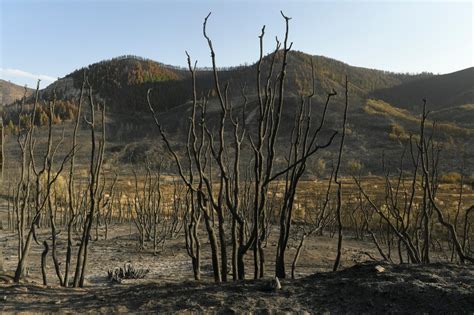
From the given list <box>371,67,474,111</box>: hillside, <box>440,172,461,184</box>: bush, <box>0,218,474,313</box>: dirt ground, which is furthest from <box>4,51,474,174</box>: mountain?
<box>0,218,474,313</box>: dirt ground

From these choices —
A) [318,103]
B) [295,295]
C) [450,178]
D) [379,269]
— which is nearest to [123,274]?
[295,295]

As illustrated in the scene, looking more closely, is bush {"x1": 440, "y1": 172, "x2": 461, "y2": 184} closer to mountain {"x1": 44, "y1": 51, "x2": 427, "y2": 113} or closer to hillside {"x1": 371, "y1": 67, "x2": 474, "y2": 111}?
mountain {"x1": 44, "y1": 51, "x2": 427, "y2": 113}

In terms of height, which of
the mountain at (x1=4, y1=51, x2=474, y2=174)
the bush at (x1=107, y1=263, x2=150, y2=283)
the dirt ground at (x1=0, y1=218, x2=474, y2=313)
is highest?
the mountain at (x1=4, y1=51, x2=474, y2=174)

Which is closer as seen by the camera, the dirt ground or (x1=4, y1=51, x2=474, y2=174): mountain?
the dirt ground

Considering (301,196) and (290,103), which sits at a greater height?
(290,103)

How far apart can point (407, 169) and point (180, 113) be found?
40664 mm

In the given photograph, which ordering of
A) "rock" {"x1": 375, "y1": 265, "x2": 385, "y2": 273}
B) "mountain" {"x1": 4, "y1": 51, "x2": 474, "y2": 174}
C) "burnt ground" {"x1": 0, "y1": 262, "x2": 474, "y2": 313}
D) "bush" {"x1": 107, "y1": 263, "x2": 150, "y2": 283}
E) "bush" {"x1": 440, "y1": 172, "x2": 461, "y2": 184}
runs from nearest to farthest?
"burnt ground" {"x1": 0, "y1": 262, "x2": 474, "y2": 313} → "rock" {"x1": 375, "y1": 265, "x2": 385, "y2": 273} → "bush" {"x1": 107, "y1": 263, "x2": 150, "y2": 283} → "bush" {"x1": 440, "y1": 172, "x2": 461, "y2": 184} → "mountain" {"x1": 4, "y1": 51, "x2": 474, "y2": 174}

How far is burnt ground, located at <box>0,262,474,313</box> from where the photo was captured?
2578mm

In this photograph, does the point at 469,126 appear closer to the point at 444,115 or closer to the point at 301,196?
the point at 444,115

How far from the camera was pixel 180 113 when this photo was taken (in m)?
66.0

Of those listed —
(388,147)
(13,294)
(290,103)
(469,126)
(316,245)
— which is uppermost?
(290,103)

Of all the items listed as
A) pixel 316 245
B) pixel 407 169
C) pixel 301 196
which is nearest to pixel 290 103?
pixel 407 169

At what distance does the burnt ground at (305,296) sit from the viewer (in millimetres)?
2578

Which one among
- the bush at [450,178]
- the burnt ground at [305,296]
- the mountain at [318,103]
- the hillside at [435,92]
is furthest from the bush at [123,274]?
the hillside at [435,92]
